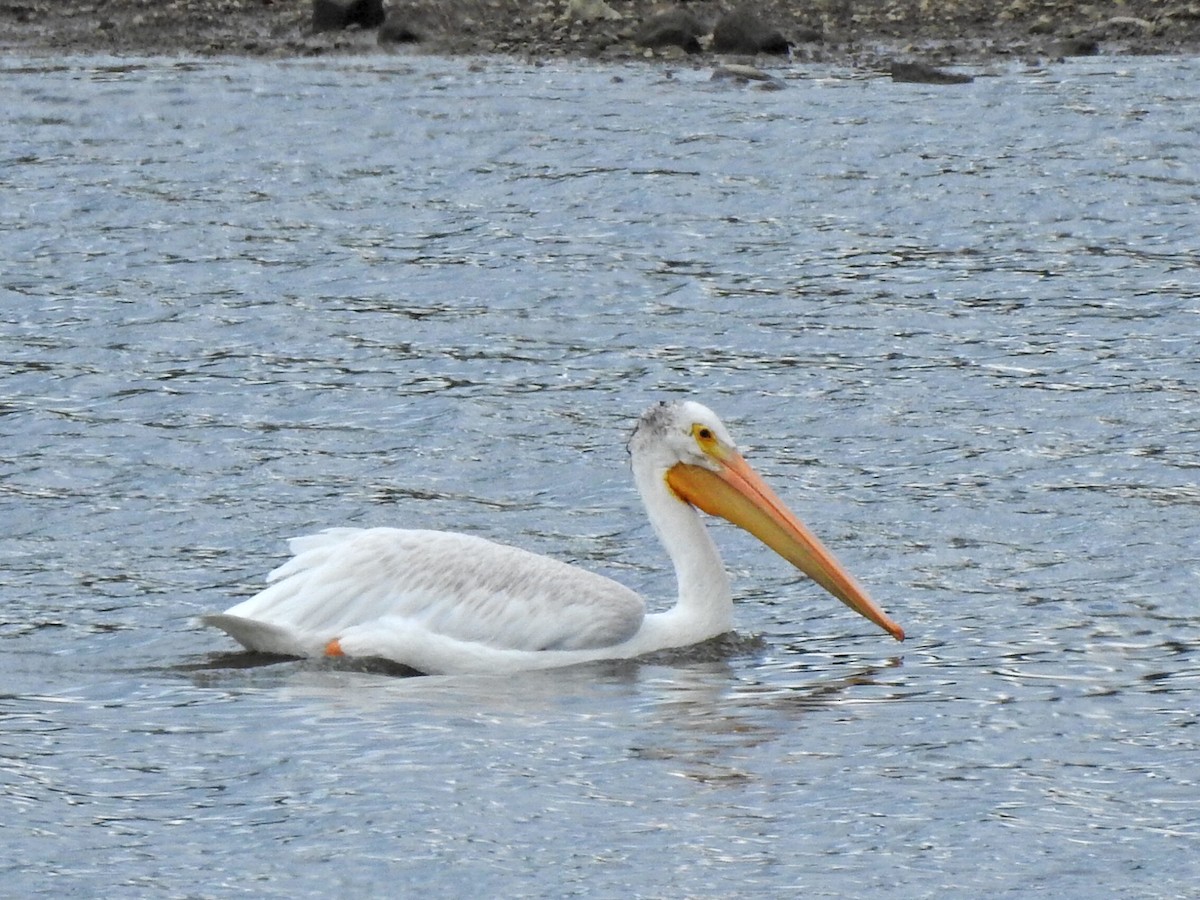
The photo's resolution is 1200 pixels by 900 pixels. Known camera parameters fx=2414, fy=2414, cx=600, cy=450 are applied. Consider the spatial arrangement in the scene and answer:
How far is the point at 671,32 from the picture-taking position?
20.6m

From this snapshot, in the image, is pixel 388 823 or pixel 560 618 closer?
pixel 388 823

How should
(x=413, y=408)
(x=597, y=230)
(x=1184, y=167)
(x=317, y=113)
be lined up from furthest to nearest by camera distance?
(x=317, y=113), (x=1184, y=167), (x=597, y=230), (x=413, y=408)

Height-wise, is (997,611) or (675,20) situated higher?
(675,20)

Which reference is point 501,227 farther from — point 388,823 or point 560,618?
point 388,823

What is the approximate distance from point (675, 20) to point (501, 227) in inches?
267

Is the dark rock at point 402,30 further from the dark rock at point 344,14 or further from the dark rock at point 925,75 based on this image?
the dark rock at point 925,75

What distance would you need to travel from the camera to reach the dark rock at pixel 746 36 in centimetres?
2041

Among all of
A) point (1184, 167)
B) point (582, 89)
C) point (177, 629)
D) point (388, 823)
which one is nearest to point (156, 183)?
point (582, 89)

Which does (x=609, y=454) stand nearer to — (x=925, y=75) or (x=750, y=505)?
(x=750, y=505)

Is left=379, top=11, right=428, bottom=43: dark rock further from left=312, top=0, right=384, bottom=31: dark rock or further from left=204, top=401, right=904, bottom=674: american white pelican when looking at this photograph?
left=204, top=401, right=904, bottom=674: american white pelican

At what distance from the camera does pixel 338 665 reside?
7617 mm

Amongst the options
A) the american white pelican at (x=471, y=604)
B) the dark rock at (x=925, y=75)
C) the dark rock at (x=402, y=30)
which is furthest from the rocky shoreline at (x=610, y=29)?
the american white pelican at (x=471, y=604)

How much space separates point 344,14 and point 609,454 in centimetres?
1259

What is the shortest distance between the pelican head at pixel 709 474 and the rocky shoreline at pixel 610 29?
12.3m
